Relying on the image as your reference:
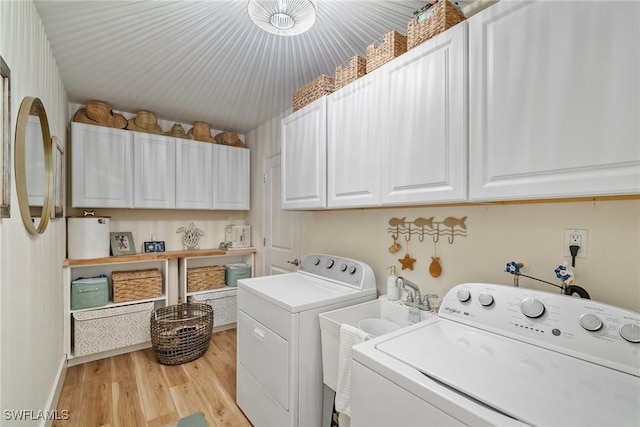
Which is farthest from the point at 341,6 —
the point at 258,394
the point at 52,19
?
the point at 258,394

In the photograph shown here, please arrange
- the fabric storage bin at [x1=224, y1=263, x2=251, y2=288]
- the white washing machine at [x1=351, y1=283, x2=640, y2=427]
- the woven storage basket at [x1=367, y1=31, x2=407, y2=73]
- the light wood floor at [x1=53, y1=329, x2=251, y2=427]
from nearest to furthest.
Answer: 1. the white washing machine at [x1=351, y1=283, x2=640, y2=427]
2. the woven storage basket at [x1=367, y1=31, x2=407, y2=73]
3. the light wood floor at [x1=53, y1=329, x2=251, y2=427]
4. the fabric storage bin at [x1=224, y1=263, x2=251, y2=288]

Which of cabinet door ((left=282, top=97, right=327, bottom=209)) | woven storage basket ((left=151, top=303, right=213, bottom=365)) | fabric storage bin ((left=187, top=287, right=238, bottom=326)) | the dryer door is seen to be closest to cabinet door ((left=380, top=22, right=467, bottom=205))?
cabinet door ((left=282, top=97, right=327, bottom=209))

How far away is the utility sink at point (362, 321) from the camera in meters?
1.48

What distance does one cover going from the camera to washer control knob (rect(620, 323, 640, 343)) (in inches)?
33.9

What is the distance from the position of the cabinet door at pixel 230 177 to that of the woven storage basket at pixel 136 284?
39.1 inches

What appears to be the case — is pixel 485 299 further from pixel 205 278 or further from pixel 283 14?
pixel 205 278

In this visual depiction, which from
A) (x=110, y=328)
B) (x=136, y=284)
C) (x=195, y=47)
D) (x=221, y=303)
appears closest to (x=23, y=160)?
(x=195, y=47)

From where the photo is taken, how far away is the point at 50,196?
1824 millimetres

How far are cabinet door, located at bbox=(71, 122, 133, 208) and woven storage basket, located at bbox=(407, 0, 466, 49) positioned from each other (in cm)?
288

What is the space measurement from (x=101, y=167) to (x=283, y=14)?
2436mm

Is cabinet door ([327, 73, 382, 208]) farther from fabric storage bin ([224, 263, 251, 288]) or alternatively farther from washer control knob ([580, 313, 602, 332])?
fabric storage bin ([224, 263, 251, 288])

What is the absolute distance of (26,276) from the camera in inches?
56.9

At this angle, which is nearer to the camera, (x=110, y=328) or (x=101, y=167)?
(x=110, y=328)

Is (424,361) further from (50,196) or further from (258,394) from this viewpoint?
(50,196)
